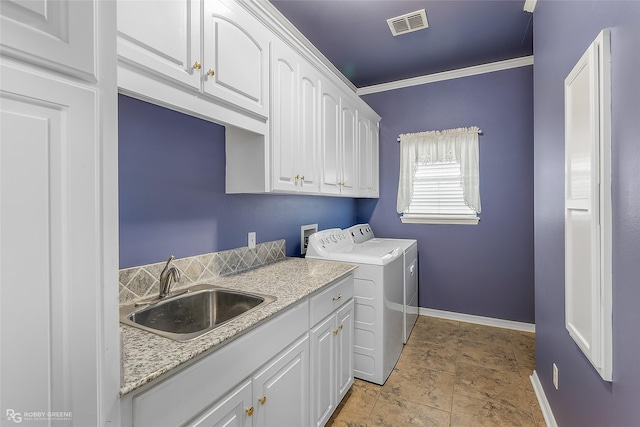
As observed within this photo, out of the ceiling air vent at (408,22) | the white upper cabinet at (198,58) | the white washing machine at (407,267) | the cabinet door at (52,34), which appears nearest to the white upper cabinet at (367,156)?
the white washing machine at (407,267)

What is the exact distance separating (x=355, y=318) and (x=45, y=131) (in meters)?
2.10

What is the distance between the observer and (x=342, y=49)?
2791 millimetres

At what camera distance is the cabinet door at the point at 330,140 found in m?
2.34

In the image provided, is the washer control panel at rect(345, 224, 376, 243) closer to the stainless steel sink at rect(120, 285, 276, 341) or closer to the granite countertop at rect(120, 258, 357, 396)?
the granite countertop at rect(120, 258, 357, 396)

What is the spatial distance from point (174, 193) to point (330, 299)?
101 cm

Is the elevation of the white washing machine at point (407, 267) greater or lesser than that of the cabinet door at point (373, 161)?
lesser

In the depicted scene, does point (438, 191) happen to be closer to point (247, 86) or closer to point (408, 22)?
point (408, 22)

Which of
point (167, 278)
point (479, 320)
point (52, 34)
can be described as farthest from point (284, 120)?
point (479, 320)

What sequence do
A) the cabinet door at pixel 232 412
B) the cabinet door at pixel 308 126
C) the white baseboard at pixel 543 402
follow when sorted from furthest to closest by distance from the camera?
the cabinet door at pixel 308 126, the white baseboard at pixel 543 402, the cabinet door at pixel 232 412

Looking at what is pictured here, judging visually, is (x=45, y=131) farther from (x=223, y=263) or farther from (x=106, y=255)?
(x=223, y=263)

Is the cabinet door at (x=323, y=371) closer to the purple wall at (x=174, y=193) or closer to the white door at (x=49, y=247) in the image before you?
the purple wall at (x=174, y=193)

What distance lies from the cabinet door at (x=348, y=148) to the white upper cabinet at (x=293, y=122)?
49 centimetres

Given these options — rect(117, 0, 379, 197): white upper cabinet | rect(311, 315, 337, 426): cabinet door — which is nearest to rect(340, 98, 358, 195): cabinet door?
rect(117, 0, 379, 197): white upper cabinet

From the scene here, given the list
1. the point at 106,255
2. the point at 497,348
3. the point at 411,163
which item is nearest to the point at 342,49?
the point at 411,163
